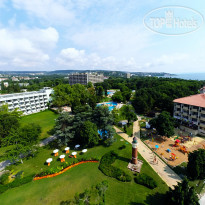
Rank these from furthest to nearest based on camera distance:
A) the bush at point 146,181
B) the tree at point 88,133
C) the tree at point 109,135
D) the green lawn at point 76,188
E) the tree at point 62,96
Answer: the tree at point 62,96 → the tree at point 109,135 → the tree at point 88,133 → the bush at point 146,181 → the green lawn at point 76,188

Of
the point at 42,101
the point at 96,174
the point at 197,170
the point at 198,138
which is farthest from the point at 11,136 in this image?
the point at 198,138

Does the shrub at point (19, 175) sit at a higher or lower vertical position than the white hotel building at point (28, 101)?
lower

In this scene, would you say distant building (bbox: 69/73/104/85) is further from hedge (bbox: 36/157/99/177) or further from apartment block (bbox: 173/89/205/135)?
hedge (bbox: 36/157/99/177)

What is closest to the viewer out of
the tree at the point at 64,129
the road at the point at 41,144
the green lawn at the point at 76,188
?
the green lawn at the point at 76,188

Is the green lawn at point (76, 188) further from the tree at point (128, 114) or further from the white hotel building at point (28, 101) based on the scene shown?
the white hotel building at point (28, 101)

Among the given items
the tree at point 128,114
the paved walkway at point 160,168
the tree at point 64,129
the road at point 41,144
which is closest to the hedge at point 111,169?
the paved walkway at point 160,168

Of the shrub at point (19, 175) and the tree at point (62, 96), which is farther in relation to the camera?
the tree at point (62, 96)

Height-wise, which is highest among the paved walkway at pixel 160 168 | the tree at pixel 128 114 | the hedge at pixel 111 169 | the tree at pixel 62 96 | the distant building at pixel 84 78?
the distant building at pixel 84 78
